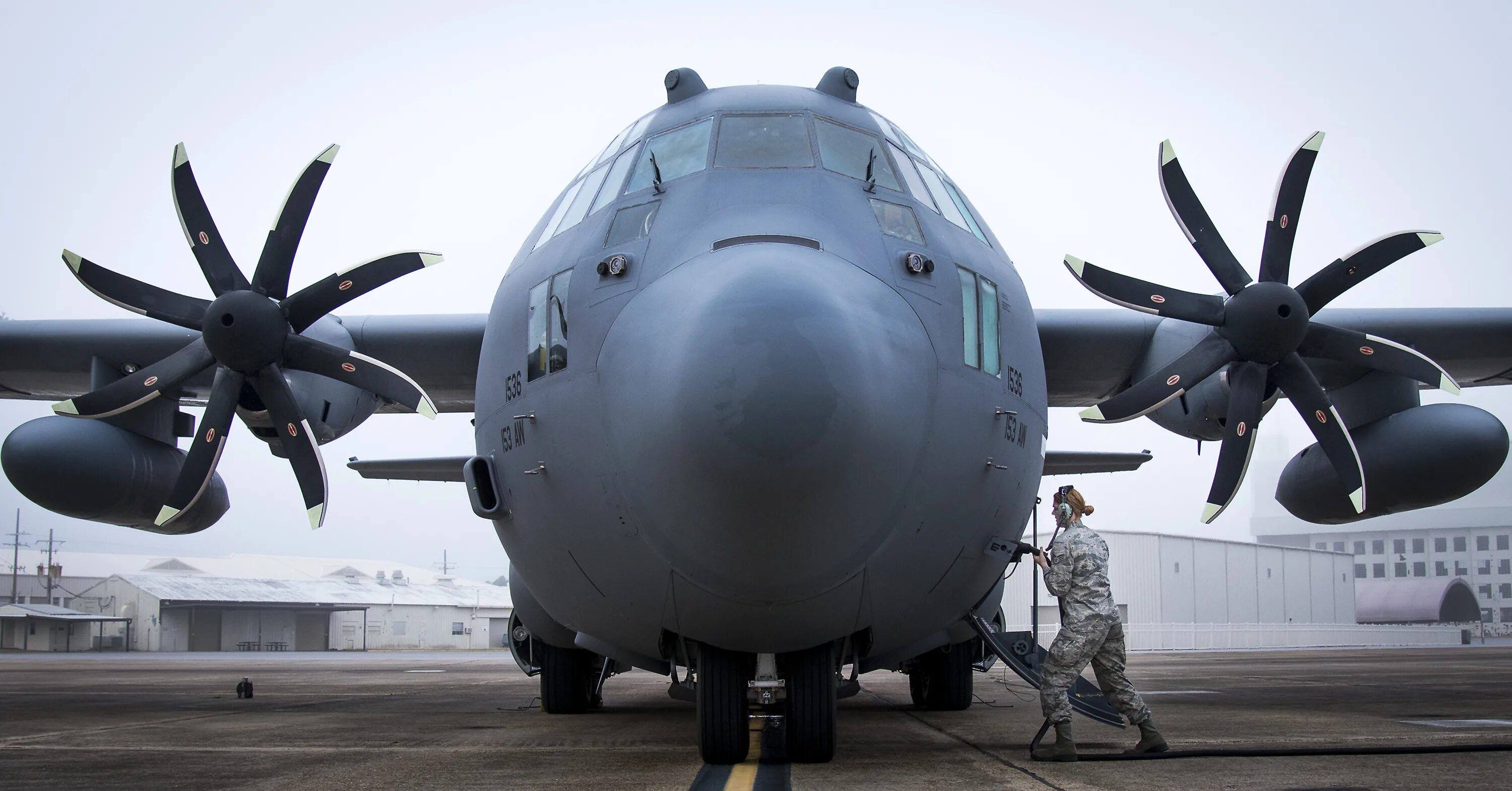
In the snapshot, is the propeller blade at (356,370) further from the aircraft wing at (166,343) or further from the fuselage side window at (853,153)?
the fuselage side window at (853,153)

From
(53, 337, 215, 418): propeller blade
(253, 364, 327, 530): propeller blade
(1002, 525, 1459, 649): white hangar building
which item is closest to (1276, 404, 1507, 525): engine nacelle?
(253, 364, 327, 530): propeller blade

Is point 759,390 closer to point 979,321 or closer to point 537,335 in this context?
point 979,321

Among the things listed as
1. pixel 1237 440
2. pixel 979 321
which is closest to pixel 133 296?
pixel 979 321

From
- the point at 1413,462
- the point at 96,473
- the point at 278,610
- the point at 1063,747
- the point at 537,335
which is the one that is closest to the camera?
the point at 1063,747

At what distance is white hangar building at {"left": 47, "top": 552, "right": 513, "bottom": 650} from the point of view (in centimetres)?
6300

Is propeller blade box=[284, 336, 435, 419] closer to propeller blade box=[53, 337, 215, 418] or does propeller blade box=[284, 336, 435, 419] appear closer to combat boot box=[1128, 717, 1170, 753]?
propeller blade box=[53, 337, 215, 418]

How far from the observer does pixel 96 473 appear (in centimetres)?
1102

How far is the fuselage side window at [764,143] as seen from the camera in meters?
6.99

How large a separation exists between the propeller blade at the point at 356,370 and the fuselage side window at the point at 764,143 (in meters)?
3.27

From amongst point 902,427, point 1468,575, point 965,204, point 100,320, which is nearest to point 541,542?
point 902,427

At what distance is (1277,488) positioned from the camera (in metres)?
11.7

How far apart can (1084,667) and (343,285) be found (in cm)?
698

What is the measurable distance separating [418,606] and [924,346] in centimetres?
7048

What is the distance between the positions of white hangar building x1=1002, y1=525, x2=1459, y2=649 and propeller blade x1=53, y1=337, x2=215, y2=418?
32.5 m
